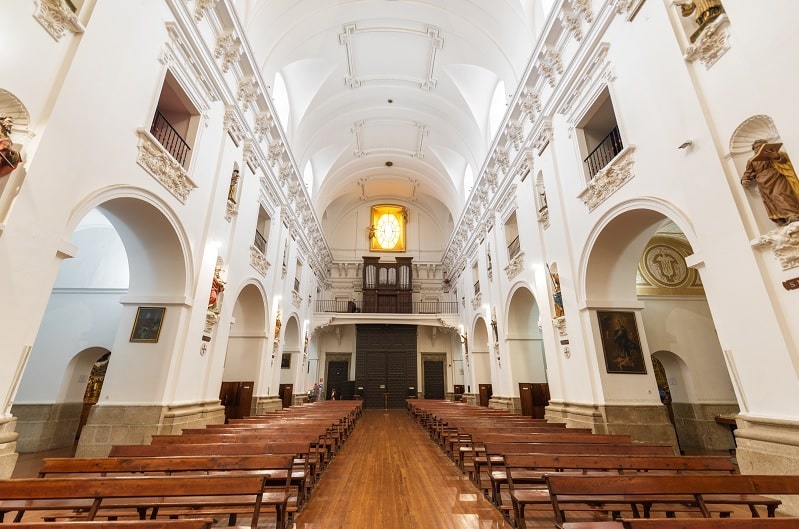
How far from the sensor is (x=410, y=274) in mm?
20906

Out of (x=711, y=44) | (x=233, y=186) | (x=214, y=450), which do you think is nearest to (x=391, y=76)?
(x=233, y=186)

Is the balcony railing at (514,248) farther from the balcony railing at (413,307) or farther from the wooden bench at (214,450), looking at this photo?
the balcony railing at (413,307)

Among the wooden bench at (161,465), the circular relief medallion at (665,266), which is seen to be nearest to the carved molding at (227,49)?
the wooden bench at (161,465)

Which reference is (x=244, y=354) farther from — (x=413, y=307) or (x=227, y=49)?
(x=413, y=307)

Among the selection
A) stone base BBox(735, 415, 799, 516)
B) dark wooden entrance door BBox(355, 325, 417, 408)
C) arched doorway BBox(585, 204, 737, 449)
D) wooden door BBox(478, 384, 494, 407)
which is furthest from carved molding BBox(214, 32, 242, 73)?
dark wooden entrance door BBox(355, 325, 417, 408)

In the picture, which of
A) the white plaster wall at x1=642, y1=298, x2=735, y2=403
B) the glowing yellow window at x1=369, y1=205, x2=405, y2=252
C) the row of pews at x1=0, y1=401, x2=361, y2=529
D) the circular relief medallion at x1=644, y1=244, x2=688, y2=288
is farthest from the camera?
the glowing yellow window at x1=369, y1=205, x2=405, y2=252

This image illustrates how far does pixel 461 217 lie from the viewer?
15836mm

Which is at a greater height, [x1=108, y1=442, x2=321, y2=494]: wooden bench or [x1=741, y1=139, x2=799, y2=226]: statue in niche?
[x1=741, y1=139, x2=799, y2=226]: statue in niche

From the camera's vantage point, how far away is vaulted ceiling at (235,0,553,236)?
31.2ft

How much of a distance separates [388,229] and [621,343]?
17753mm

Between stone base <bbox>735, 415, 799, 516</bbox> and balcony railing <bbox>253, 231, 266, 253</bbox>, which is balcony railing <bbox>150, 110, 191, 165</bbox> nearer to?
balcony railing <bbox>253, 231, 266, 253</bbox>

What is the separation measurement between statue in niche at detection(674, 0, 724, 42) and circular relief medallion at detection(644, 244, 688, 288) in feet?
19.7

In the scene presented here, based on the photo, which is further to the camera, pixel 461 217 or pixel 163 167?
pixel 461 217

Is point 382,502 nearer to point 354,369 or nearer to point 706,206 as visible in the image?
point 706,206
